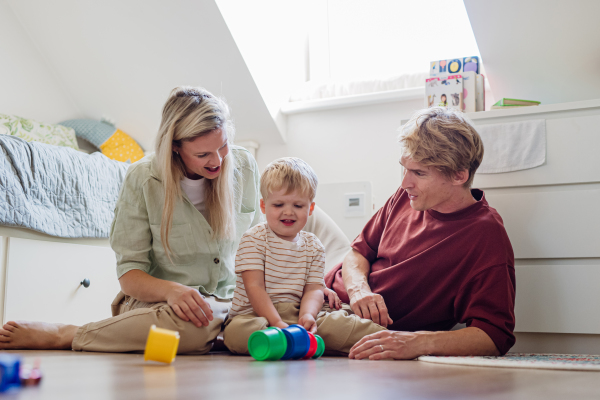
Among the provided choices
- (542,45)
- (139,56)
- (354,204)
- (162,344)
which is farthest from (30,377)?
(139,56)

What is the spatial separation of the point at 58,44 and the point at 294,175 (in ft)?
7.45

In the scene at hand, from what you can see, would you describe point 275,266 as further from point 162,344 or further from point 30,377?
point 30,377

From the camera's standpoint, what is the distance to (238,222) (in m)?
1.67

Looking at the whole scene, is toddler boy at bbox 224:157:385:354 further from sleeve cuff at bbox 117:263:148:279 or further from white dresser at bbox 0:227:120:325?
white dresser at bbox 0:227:120:325

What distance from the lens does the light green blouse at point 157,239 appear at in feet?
4.69

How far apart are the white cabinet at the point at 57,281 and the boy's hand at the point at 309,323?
1.36m

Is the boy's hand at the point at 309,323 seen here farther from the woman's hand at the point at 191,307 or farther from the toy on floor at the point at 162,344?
the toy on floor at the point at 162,344

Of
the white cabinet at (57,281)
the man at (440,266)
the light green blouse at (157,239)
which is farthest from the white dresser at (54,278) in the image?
the man at (440,266)

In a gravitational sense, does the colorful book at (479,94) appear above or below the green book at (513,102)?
above

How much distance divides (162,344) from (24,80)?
2609 millimetres

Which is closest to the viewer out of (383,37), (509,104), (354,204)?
(509,104)

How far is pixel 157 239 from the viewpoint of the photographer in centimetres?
146

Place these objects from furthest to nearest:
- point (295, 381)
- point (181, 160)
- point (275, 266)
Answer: point (181, 160) < point (275, 266) < point (295, 381)

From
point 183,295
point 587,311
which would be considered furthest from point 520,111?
point 183,295
